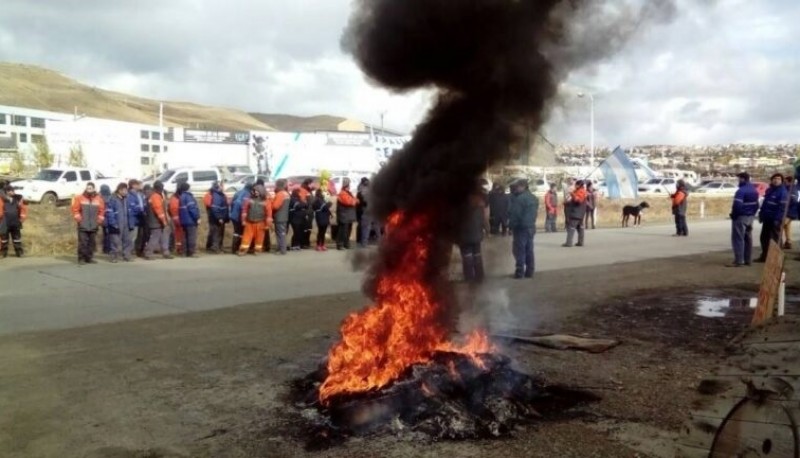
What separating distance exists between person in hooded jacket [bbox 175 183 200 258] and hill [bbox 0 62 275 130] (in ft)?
330

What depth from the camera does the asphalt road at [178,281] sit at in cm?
911

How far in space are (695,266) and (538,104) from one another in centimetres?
1006

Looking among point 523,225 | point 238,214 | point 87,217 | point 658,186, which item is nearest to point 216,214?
point 238,214

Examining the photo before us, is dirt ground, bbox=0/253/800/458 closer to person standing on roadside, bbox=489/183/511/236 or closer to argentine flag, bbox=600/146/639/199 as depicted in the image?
person standing on roadside, bbox=489/183/511/236

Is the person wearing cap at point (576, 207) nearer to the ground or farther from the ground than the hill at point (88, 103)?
nearer to the ground

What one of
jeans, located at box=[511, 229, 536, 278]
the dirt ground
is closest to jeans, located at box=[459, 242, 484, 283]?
the dirt ground

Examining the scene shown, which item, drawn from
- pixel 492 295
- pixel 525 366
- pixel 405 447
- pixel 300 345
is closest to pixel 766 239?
pixel 492 295

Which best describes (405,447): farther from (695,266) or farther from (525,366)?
(695,266)

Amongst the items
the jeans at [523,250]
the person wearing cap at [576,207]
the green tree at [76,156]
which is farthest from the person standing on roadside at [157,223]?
the green tree at [76,156]

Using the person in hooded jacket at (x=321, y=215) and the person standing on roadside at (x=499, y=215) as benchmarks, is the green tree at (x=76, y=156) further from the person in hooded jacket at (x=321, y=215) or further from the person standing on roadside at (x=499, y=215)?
the person standing on roadside at (x=499, y=215)

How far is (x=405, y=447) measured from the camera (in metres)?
4.38

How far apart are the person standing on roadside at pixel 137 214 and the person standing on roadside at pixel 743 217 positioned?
1262 cm

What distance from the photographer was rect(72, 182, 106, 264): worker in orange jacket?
13664mm

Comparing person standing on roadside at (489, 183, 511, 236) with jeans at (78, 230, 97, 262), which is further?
jeans at (78, 230, 97, 262)
